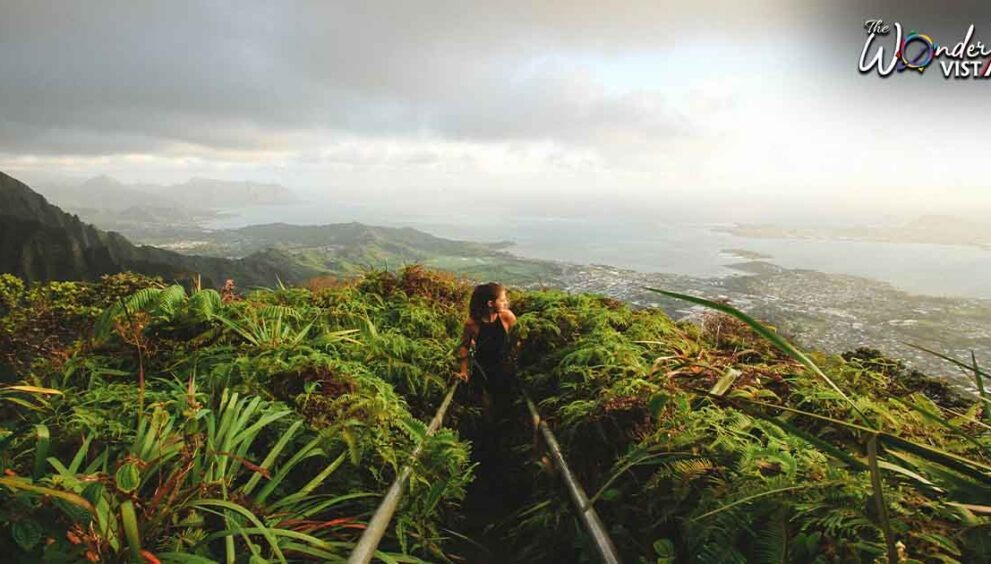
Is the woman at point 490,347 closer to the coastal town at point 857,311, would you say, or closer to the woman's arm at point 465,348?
the woman's arm at point 465,348

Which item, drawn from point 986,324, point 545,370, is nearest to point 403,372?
point 545,370

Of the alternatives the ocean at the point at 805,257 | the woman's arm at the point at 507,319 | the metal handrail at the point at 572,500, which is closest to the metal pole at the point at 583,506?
the metal handrail at the point at 572,500

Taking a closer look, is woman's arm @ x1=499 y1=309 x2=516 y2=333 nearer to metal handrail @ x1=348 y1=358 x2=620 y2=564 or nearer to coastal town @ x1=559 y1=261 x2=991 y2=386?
metal handrail @ x1=348 y1=358 x2=620 y2=564

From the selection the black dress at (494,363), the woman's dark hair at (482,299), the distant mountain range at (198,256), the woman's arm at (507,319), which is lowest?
the distant mountain range at (198,256)

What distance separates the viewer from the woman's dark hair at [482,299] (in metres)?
4.11

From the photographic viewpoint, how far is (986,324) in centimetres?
2838

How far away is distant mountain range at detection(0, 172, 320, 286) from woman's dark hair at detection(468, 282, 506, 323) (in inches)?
1263

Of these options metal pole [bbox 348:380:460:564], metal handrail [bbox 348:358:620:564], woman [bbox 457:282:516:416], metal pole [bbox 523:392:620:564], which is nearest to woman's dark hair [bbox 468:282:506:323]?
woman [bbox 457:282:516:416]

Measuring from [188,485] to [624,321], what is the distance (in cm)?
330

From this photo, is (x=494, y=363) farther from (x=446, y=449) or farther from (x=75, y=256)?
(x=75, y=256)

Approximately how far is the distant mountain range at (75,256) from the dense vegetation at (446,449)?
107ft

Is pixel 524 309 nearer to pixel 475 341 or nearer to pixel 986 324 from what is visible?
pixel 475 341

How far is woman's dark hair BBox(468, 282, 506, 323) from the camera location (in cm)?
411

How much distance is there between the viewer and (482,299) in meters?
4.15
